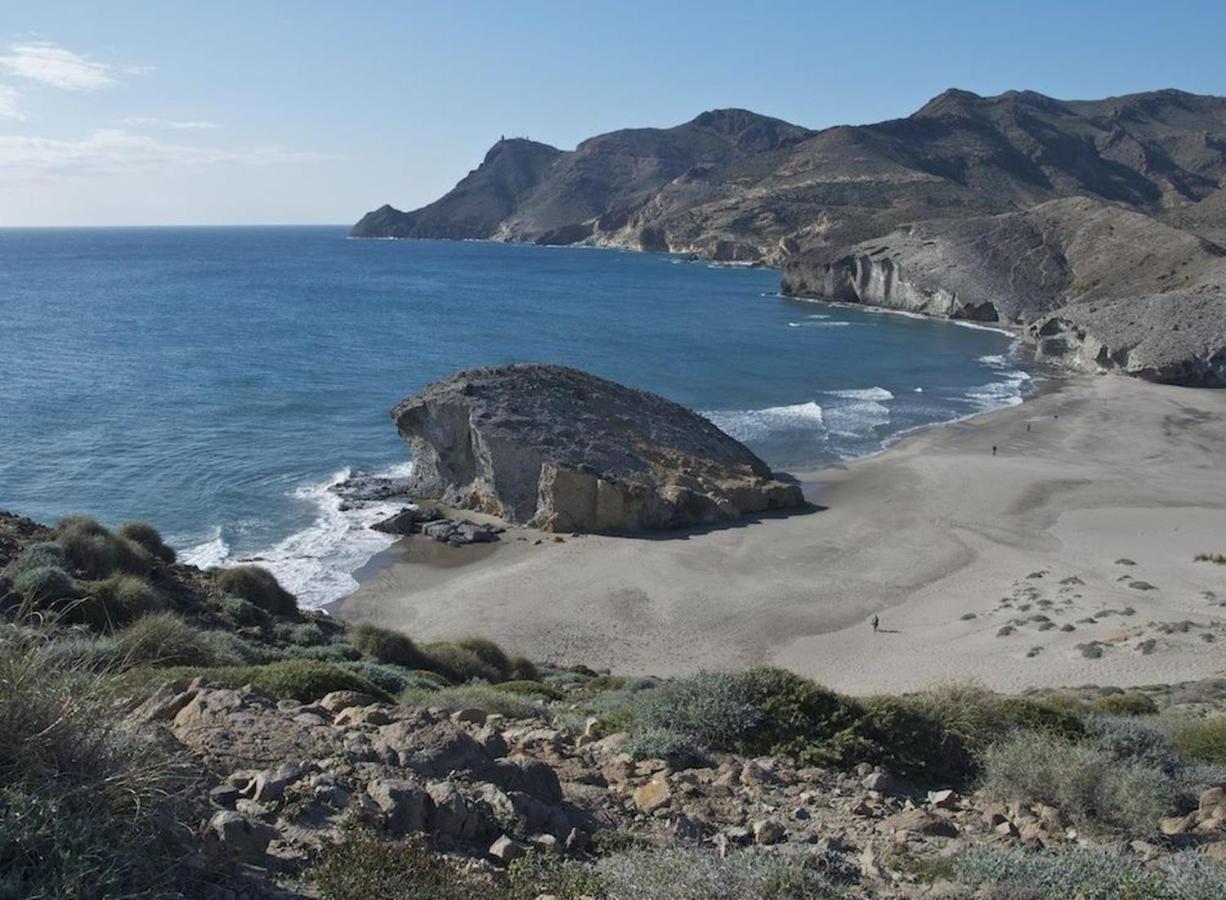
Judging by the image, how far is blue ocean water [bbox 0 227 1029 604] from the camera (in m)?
34.9

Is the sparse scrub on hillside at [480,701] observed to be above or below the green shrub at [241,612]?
above

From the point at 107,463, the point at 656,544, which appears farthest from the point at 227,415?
the point at 656,544

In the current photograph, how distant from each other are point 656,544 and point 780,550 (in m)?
4.05

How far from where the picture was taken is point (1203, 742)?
35.7ft

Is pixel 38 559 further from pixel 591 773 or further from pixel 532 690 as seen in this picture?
pixel 591 773

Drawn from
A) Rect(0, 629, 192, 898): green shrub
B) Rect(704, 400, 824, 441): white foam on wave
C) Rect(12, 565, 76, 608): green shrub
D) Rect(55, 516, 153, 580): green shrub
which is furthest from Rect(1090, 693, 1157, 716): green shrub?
Rect(704, 400, 824, 441): white foam on wave

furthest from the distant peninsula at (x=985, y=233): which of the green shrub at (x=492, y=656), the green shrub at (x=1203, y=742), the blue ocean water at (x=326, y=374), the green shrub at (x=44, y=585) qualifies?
the green shrub at (x=44, y=585)

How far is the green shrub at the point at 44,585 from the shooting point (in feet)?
49.4

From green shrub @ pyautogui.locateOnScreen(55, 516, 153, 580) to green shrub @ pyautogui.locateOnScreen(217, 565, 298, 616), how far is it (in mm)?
1764

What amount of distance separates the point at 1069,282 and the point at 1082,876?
94.0 metres

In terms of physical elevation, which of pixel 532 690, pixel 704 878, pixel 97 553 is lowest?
pixel 532 690

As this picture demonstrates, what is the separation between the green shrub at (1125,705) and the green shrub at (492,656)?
10.2m

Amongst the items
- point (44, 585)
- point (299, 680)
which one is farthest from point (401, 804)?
point (44, 585)

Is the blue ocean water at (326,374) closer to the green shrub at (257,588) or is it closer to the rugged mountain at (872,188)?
the green shrub at (257,588)
